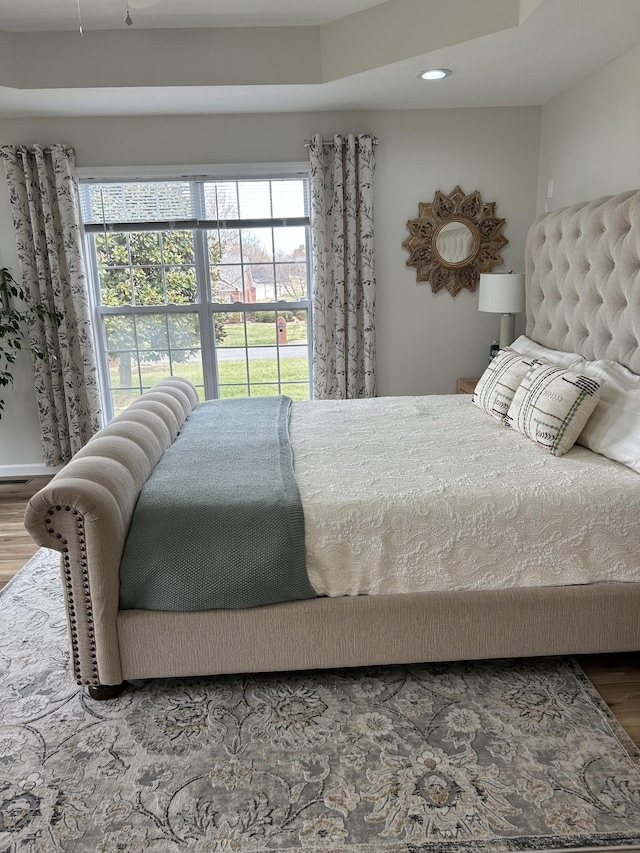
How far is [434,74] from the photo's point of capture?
3.43m

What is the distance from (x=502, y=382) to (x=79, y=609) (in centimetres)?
209

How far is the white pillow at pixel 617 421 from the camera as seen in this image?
2314 millimetres

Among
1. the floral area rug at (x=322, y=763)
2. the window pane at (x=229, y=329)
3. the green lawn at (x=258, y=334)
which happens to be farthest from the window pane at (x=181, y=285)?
the floral area rug at (x=322, y=763)

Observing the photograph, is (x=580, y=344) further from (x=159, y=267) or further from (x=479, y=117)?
(x=159, y=267)

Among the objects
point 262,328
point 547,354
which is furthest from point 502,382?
point 262,328

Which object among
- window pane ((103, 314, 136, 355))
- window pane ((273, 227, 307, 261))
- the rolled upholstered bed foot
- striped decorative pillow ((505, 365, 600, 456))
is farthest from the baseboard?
striped decorative pillow ((505, 365, 600, 456))

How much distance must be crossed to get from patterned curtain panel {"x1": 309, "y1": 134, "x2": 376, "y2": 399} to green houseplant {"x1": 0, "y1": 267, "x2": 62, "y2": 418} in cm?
180

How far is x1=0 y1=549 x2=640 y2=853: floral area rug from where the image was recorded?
1.59m

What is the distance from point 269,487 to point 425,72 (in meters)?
2.54

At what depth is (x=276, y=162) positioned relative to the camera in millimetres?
4227

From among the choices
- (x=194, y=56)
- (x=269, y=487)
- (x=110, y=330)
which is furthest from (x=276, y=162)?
(x=269, y=487)

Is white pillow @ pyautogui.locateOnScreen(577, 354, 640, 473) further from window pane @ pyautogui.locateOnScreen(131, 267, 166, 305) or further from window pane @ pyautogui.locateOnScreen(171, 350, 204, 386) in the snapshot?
window pane @ pyautogui.locateOnScreen(131, 267, 166, 305)

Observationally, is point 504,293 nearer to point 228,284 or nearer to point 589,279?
point 589,279

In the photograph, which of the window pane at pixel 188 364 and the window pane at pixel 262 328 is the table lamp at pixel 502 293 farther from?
the window pane at pixel 188 364
